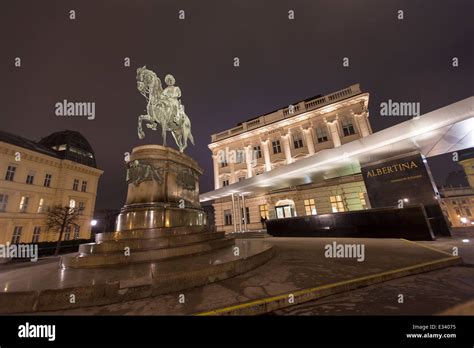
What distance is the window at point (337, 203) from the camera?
1722 cm

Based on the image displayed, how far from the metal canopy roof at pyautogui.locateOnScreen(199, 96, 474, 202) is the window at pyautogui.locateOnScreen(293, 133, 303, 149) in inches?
335

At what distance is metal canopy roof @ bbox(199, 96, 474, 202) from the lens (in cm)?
688

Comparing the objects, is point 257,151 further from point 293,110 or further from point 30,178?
point 30,178

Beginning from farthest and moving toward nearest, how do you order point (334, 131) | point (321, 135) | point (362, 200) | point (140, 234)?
point (321, 135)
point (334, 131)
point (362, 200)
point (140, 234)

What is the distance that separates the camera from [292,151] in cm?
2144

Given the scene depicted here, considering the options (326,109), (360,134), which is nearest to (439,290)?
(360,134)

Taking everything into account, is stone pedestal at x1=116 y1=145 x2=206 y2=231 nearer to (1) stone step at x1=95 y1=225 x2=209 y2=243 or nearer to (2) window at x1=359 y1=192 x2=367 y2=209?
(1) stone step at x1=95 y1=225 x2=209 y2=243

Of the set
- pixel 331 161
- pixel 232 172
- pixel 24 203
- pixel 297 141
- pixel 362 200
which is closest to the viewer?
pixel 331 161

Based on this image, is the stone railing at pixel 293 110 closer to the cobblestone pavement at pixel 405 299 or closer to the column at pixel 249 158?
the column at pixel 249 158

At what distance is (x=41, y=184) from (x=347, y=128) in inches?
1498

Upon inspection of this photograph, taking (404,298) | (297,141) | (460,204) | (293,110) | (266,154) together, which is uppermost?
(293,110)

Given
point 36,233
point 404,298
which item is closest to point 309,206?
point 404,298

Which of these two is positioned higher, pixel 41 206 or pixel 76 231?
pixel 41 206
